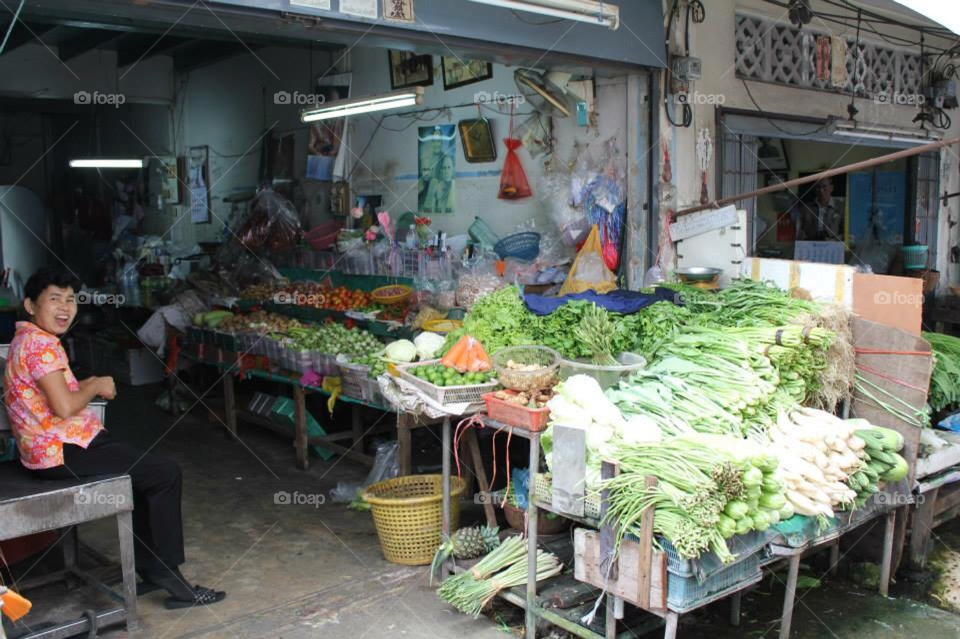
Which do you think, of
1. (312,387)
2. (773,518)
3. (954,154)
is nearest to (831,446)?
(773,518)

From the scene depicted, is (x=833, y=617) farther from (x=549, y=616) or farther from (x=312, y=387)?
(x=312, y=387)

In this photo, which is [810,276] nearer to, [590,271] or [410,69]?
[590,271]

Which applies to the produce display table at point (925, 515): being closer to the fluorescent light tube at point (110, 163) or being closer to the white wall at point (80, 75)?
the white wall at point (80, 75)

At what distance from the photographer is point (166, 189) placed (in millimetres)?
13312

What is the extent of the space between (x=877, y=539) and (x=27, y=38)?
10973mm

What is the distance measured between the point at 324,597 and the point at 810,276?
370 cm

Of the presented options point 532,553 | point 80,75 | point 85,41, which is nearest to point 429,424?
point 532,553

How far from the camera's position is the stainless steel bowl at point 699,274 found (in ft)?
20.3

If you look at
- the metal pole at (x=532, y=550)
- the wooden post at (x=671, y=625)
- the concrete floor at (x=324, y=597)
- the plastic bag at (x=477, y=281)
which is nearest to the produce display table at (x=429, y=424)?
the concrete floor at (x=324, y=597)

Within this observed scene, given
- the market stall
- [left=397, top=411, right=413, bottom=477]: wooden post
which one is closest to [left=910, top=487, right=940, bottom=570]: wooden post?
the market stall

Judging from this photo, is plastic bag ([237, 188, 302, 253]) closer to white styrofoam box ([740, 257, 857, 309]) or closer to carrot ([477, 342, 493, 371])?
carrot ([477, 342, 493, 371])

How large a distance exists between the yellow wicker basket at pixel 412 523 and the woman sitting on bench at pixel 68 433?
3.52 feet

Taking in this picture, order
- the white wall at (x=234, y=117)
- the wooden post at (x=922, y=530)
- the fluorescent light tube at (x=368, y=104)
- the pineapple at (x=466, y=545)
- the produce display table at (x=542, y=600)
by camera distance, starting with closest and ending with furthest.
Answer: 1. the produce display table at (x=542, y=600)
2. the pineapple at (x=466, y=545)
3. the wooden post at (x=922, y=530)
4. the fluorescent light tube at (x=368, y=104)
5. the white wall at (x=234, y=117)

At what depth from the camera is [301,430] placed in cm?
727
